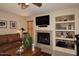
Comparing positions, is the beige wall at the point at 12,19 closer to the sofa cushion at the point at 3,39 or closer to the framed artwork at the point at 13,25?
the framed artwork at the point at 13,25

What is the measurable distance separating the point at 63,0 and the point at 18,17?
1.05m

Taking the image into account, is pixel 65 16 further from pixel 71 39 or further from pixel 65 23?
pixel 71 39

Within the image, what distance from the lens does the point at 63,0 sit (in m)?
0.81

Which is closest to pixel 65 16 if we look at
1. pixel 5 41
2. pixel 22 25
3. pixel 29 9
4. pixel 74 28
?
pixel 74 28

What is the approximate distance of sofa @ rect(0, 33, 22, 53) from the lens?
1.74 metres

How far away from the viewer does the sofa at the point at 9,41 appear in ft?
5.70

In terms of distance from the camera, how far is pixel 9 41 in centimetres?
183

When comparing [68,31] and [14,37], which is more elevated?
[68,31]

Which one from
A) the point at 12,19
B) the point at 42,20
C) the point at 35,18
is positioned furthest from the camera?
the point at 42,20

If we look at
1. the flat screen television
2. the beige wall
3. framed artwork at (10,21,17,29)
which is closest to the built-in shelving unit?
the flat screen television

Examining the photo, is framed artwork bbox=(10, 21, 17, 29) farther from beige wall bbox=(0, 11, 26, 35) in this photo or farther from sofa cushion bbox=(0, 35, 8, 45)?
sofa cushion bbox=(0, 35, 8, 45)

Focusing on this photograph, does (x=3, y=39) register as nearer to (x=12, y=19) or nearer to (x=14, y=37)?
(x=14, y=37)

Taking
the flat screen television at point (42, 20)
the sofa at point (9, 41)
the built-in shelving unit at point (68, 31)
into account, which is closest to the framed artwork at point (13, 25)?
the sofa at point (9, 41)

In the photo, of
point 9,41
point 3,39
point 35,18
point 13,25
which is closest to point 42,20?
point 35,18
